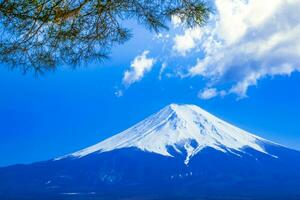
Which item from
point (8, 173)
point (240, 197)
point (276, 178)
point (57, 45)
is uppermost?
point (8, 173)

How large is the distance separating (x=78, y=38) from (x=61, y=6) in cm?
46

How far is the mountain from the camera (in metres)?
159

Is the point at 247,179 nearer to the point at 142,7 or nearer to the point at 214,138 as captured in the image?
the point at 214,138

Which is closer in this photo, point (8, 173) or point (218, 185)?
point (218, 185)

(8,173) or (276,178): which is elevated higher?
(8,173)

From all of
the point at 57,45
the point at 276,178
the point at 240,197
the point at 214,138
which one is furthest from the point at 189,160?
the point at 57,45

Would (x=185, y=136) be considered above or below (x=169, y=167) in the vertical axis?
above

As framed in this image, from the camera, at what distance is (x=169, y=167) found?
177250 millimetres

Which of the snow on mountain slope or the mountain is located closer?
the mountain

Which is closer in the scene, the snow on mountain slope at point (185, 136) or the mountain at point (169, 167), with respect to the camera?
the mountain at point (169, 167)

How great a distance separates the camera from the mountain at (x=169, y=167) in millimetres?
159375

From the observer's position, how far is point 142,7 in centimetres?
518

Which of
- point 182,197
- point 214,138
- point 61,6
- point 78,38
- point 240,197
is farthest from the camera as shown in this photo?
point 214,138

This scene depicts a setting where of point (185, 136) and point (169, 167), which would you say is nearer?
point (169, 167)
